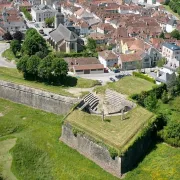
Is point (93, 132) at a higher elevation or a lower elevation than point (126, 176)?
higher

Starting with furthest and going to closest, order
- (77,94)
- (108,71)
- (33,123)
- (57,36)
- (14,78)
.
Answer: (57,36) < (108,71) < (14,78) < (77,94) < (33,123)

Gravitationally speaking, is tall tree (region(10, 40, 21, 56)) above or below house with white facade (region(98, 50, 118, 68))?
above

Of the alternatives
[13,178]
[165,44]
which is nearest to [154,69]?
[165,44]

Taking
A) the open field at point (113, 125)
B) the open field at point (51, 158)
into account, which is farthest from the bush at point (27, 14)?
the open field at point (113, 125)

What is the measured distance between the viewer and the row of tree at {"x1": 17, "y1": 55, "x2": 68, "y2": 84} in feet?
148

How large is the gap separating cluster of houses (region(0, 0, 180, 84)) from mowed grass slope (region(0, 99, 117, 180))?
16429 mm

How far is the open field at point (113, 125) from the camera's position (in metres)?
31.9

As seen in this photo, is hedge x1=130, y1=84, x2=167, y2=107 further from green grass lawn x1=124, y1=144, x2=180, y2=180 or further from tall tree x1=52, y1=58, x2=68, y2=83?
tall tree x1=52, y1=58, x2=68, y2=83

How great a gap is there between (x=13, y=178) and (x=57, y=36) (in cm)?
3939

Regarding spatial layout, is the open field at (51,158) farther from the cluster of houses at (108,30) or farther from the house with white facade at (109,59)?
the house with white facade at (109,59)

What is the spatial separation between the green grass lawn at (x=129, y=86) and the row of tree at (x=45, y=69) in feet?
18.9

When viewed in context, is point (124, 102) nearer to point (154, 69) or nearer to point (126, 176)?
point (126, 176)

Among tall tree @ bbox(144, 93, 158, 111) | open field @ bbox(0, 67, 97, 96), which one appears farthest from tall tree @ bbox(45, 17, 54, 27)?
tall tree @ bbox(144, 93, 158, 111)

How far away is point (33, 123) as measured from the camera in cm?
3847
